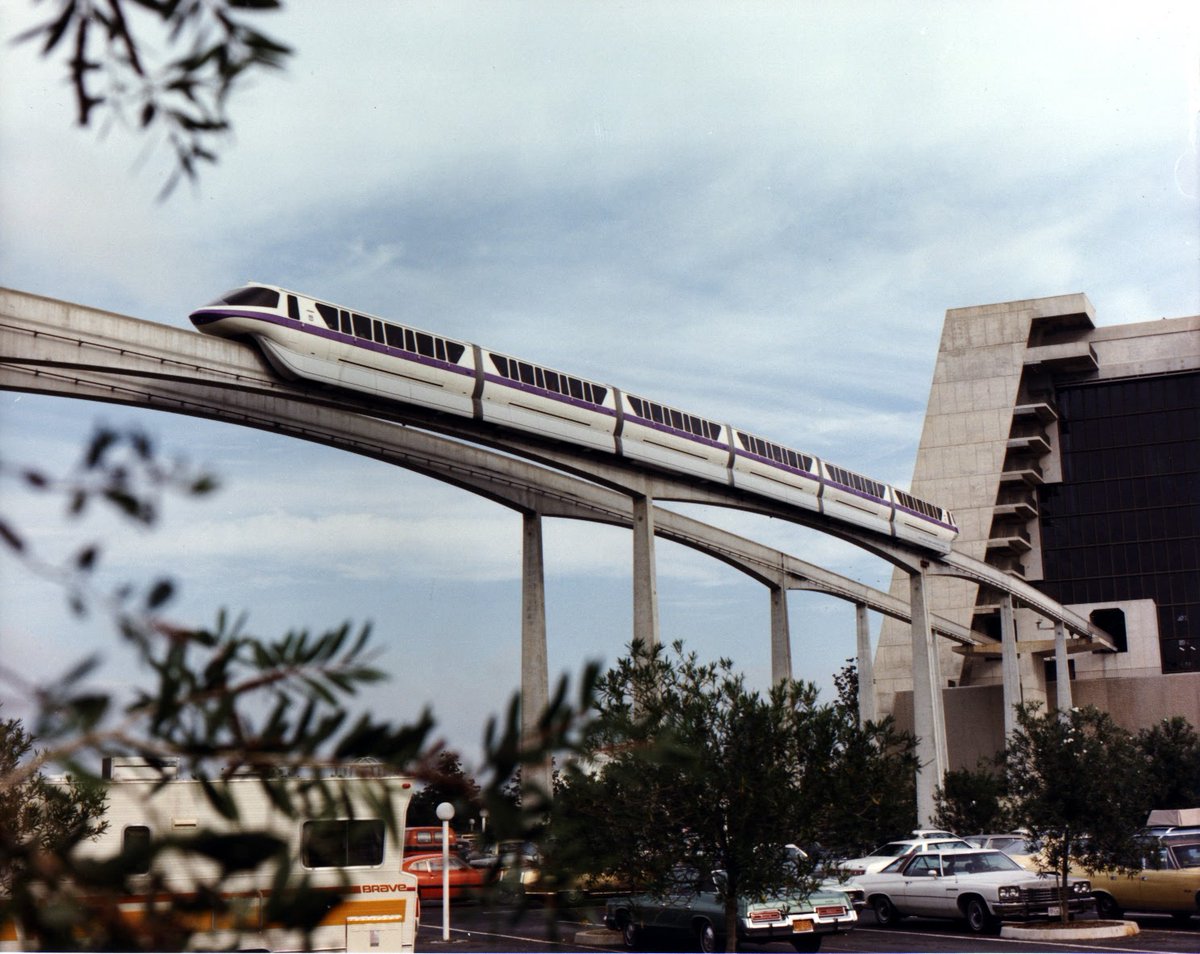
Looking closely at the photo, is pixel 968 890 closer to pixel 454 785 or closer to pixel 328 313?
pixel 328 313

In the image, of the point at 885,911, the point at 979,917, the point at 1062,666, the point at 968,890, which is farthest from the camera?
the point at 1062,666

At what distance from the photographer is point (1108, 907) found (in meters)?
26.5

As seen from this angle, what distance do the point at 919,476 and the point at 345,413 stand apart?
6221 centimetres

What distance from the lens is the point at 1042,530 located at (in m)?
89.3

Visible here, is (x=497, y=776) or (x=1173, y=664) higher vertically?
(x=1173, y=664)

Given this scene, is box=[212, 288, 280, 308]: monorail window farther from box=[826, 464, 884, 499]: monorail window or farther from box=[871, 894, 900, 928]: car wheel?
box=[826, 464, 884, 499]: monorail window

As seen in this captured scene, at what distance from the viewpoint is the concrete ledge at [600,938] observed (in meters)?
23.4

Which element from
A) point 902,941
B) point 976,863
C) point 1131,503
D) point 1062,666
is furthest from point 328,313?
point 1131,503

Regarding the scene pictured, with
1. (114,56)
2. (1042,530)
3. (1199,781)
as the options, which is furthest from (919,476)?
(114,56)

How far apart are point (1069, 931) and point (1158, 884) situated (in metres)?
3.17

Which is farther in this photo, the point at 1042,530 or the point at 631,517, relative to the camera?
the point at 1042,530

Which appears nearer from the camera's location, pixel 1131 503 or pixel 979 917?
pixel 979 917

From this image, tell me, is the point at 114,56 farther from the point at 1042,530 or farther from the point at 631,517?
the point at 1042,530

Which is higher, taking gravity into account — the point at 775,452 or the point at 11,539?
the point at 775,452
